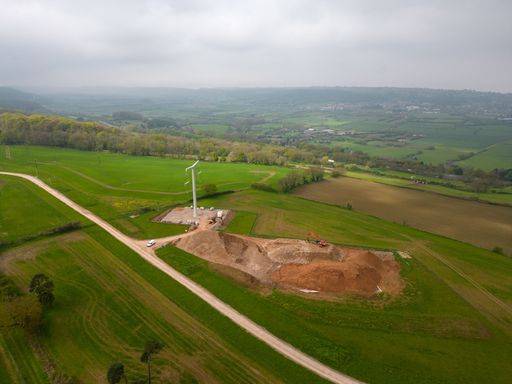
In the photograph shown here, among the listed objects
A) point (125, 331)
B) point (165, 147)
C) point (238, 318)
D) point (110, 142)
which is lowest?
point (238, 318)

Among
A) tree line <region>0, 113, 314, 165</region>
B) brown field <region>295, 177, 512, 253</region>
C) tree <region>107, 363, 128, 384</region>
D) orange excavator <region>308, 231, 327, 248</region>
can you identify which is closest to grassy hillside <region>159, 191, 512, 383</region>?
orange excavator <region>308, 231, 327, 248</region>

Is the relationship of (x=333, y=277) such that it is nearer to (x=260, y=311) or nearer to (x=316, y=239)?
(x=260, y=311)

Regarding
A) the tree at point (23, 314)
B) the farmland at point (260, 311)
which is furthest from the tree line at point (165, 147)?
the tree at point (23, 314)

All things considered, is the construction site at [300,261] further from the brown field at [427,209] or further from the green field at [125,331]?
the brown field at [427,209]

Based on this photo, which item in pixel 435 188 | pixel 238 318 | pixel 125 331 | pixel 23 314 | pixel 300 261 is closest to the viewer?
pixel 23 314

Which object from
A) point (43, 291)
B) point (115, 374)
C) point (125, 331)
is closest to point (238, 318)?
point (125, 331)

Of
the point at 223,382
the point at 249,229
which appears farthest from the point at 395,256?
the point at 223,382

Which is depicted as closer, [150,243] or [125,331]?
[125,331]
